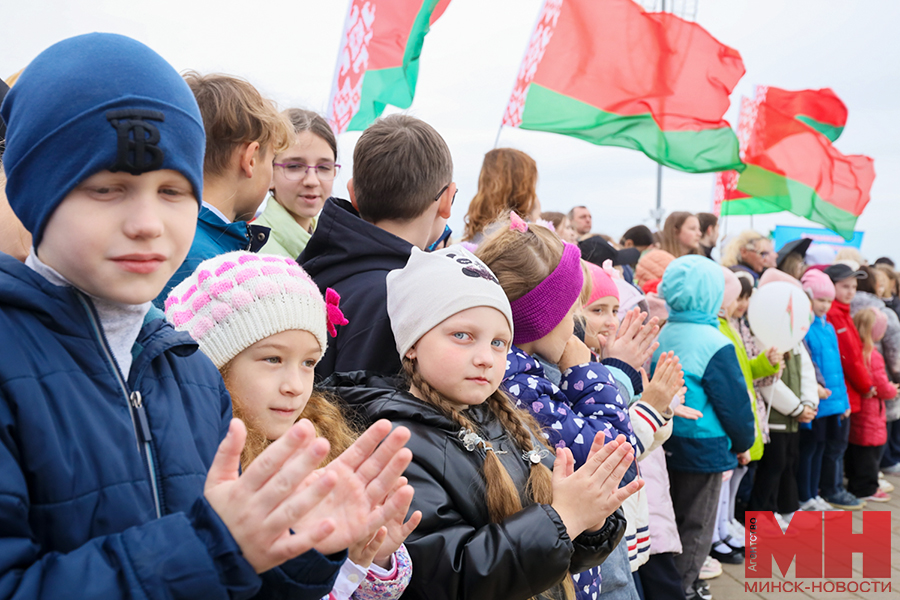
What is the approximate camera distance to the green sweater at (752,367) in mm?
Result: 5316

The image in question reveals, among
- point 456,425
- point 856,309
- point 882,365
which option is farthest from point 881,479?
point 456,425

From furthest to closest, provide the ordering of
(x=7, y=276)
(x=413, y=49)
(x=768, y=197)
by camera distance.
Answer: (x=768, y=197)
(x=413, y=49)
(x=7, y=276)

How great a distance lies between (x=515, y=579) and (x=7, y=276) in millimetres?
1366

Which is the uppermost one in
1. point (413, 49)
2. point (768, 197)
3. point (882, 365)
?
point (413, 49)

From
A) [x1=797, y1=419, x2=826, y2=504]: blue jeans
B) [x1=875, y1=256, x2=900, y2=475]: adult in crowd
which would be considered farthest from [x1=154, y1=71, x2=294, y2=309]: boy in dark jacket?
[x1=875, y1=256, x2=900, y2=475]: adult in crowd

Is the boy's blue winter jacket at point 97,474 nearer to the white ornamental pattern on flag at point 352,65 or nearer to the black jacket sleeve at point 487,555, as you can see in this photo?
the black jacket sleeve at point 487,555

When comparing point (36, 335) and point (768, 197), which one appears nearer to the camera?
point (36, 335)

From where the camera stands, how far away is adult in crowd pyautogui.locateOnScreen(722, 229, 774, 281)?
7430mm

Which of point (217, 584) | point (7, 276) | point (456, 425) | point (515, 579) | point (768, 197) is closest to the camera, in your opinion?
point (217, 584)

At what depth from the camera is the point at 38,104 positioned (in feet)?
3.44

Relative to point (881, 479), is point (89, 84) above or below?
above

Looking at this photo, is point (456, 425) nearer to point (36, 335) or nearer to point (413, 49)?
point (36, 335)

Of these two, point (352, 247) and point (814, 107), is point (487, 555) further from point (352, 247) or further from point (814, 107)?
point (814, 107)

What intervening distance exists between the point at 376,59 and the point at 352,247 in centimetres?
334
